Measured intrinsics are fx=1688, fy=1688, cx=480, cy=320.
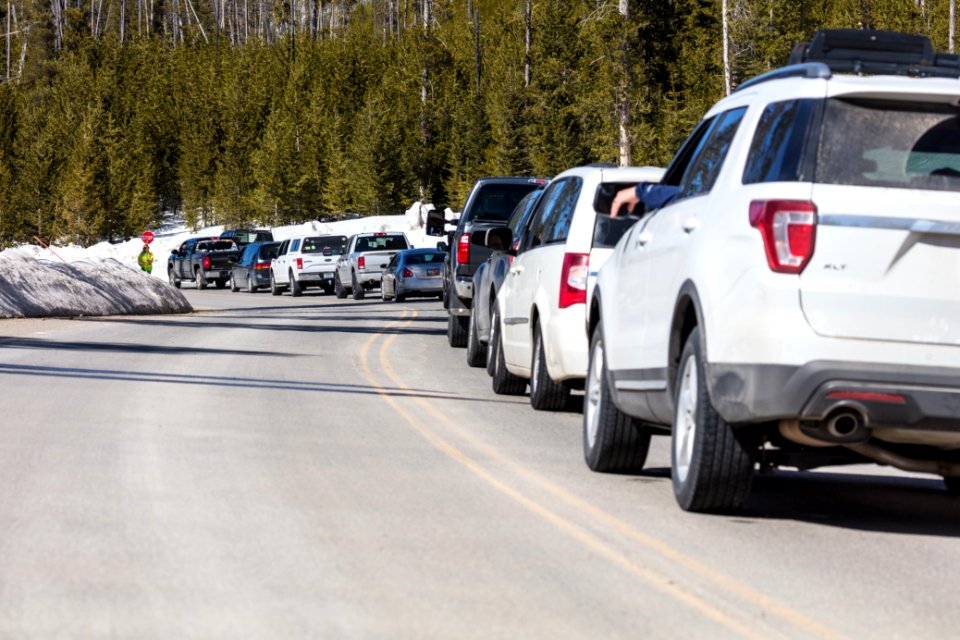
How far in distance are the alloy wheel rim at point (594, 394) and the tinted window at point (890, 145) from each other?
114 inches

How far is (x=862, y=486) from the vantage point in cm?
1020

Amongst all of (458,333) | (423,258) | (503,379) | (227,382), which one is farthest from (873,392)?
(423,258)

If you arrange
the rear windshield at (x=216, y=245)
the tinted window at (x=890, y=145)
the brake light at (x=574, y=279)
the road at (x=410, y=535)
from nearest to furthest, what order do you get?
1. the road at (x=410, y=535)
2. the tinted window at (x=890, y=145)
3. the brake light at (x=574, y=279)
4. the rear windshield at (x=216, y=245)

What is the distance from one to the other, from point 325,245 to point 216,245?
1339cm

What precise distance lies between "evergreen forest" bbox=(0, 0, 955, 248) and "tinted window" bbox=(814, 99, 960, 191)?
47.7m

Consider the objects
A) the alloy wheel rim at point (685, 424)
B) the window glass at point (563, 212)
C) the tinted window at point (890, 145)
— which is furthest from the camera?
the window glass at point (563, 212)

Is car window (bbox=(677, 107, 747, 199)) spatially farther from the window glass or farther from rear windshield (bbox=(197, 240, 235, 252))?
rear windshield (bbox=(197, 240, 235, 252))

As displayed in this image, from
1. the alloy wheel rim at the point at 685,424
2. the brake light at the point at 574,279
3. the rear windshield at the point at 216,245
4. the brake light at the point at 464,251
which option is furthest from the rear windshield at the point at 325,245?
the alloy wheel rim at the point at 685,424

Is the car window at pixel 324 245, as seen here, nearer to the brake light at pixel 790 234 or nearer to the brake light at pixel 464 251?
the brake light at pixel 464 251

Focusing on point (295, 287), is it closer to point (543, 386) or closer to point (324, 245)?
point (324, 245)

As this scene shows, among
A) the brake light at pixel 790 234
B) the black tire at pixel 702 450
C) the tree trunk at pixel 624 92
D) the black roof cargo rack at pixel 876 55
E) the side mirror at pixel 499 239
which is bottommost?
the black tire at pixel 702 450

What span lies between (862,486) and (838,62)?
9.57 ft

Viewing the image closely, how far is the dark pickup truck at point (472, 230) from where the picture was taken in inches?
886

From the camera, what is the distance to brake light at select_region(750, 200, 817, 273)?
729cm
